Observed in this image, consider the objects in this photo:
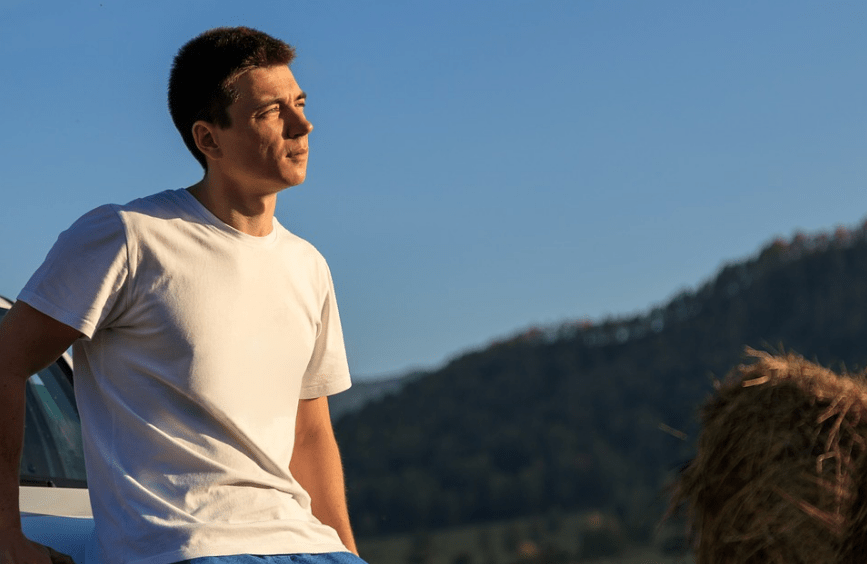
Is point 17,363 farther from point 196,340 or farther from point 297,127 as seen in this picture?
point 297,127

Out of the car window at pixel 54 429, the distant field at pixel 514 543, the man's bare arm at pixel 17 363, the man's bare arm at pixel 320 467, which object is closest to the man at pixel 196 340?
the man's bare arm at pixel 17 363

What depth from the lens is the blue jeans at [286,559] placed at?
81.7 inches

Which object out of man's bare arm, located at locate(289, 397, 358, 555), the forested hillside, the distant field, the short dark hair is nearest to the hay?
man's bare arm, located at locate(289, 397, 358, 555)

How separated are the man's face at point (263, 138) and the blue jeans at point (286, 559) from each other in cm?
83

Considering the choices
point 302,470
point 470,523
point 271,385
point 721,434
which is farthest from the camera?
point 470,523

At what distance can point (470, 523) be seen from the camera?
95.7 feet

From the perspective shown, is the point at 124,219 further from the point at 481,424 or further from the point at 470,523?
the point at 481,424

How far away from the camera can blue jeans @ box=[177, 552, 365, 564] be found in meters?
2.08

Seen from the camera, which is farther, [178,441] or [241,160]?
[241,160]

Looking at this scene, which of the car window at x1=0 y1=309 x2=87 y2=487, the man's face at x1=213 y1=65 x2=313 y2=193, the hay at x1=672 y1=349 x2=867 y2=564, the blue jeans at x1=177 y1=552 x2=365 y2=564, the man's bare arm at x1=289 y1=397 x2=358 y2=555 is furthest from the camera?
the hay at x1=672 y1=349 x2=867 y2=564

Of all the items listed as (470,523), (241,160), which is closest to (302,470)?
(241,160)

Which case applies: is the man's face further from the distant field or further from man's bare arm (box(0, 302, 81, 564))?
the distant field

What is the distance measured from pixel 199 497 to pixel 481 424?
32.7 metres

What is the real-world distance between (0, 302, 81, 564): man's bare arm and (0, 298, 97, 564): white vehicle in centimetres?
63
